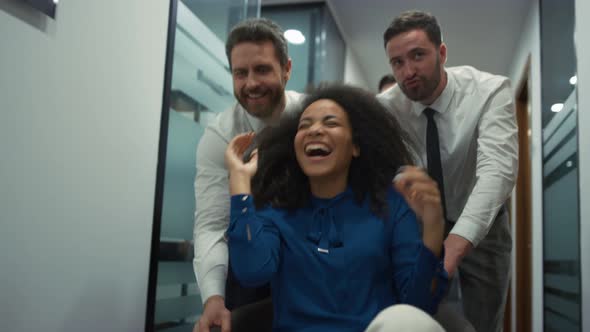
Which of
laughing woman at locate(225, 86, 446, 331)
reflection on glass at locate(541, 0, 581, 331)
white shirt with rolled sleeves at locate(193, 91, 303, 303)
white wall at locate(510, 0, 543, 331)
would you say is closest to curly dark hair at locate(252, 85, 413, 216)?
laughing woman at locate(225, 86, 446, 331)

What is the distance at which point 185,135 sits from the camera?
271 cm

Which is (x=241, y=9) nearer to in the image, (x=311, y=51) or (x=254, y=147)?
(x=311, y=51)

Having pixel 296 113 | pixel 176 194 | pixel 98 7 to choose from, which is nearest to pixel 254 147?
pixel 296 113

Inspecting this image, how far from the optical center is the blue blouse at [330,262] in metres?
1.33

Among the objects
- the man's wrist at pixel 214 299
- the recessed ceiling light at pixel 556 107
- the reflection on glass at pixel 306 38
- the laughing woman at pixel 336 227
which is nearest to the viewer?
the laughing woman at pixel 336 227

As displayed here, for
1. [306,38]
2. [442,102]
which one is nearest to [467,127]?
[442,102]

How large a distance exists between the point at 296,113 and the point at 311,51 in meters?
2.97

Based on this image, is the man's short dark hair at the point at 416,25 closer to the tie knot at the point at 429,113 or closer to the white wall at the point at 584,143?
the tie knot at the point at 429,113

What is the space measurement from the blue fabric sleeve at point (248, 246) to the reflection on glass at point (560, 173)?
66.1 inches

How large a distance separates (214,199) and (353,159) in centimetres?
46

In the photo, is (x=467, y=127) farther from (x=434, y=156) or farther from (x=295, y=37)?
(x=295, y=37)

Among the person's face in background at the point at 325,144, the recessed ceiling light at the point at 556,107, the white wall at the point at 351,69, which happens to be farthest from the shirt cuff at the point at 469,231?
the white wall at the point at 351,69

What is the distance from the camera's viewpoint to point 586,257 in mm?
2295

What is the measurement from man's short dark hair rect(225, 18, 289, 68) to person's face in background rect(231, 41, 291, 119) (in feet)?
0.05
